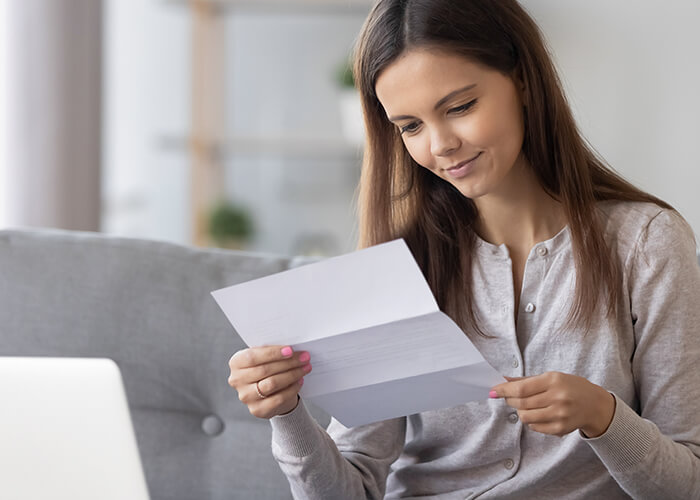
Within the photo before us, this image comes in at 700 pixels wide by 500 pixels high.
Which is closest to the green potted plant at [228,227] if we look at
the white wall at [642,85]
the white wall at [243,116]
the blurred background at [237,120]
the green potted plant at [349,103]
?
the blurred background at [237,120]

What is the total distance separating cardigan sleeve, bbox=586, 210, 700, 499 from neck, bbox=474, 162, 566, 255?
5.3 inches

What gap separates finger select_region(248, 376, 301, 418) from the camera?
0.96 m

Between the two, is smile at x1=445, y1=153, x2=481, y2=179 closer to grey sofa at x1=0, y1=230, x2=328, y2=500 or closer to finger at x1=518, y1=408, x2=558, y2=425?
finger at x1=518, y1=408, x2=558, y2=425

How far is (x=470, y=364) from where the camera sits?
866 millimetres

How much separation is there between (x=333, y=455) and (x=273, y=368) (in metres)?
0.22

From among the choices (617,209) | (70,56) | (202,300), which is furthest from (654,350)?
(70,56)

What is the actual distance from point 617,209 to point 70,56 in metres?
1.47

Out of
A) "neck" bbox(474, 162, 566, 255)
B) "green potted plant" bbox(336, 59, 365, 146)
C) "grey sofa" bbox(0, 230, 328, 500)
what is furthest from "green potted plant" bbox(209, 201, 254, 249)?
"neck" bbox(474, 162, 566, 255)

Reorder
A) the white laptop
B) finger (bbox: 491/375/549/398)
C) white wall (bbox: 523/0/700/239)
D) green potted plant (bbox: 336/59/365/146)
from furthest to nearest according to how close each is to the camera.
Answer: green potted plant (bbox: 336/59/365/146) → white wall (bbox: 523/0/700/239) → finger (bbox: 491/375/549/398) → the white laptop

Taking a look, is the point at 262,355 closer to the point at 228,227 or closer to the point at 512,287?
the point at 512,287

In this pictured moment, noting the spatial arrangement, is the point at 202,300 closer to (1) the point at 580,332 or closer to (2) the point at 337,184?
(1) the point at 580,332

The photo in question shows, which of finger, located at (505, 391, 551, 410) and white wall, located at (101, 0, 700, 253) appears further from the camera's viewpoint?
white wall, located at (101, 0, 700, 253)

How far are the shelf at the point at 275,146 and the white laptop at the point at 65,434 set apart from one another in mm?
3153

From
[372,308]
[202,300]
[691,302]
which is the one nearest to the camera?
[372,308]
